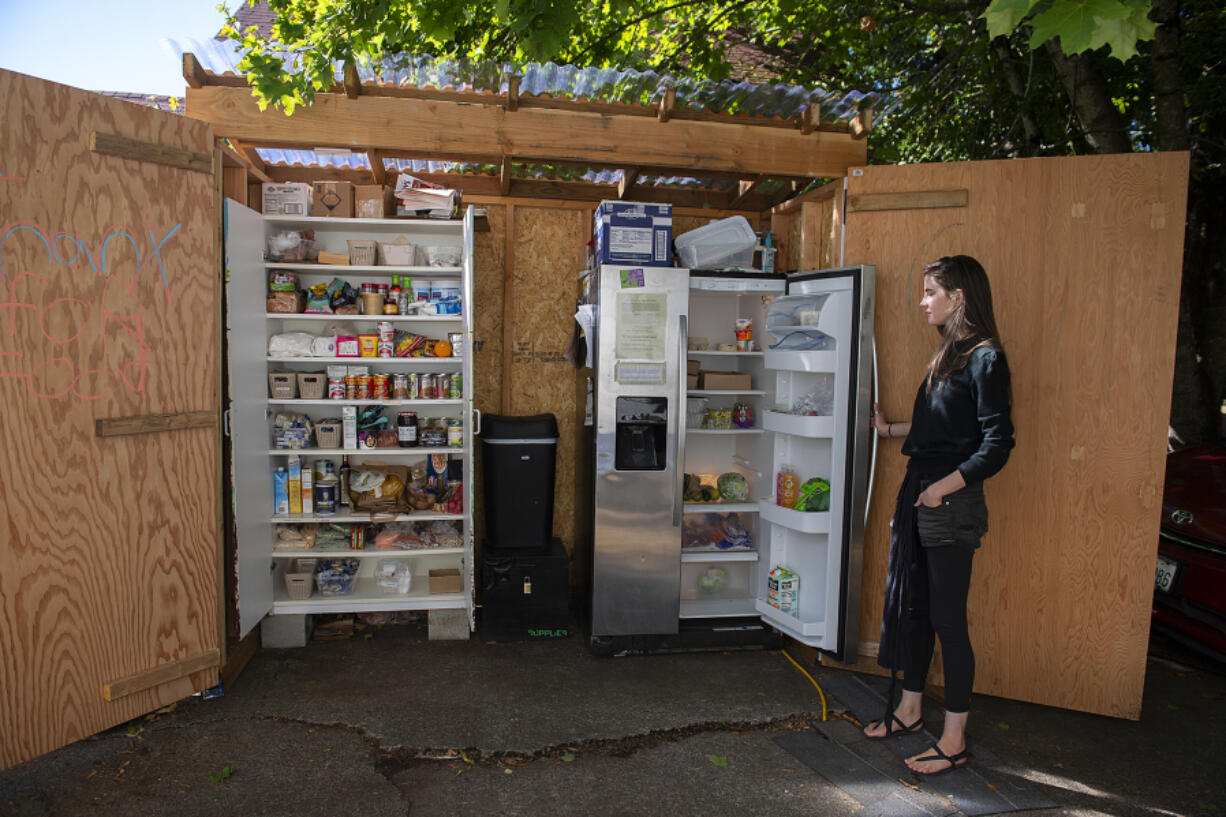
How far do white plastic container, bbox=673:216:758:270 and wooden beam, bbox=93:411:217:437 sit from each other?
2575mm

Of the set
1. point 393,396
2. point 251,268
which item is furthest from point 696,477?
point 251,268

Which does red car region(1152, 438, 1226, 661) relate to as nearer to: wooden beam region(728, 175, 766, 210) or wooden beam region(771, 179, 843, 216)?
wooden beam region(771, 179, 843, 216)

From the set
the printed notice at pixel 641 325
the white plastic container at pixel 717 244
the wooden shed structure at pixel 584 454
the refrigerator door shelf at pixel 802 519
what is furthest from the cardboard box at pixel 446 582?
the white plastic container at pixel 717 244

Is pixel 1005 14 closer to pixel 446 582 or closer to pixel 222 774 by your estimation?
pixel 222 774

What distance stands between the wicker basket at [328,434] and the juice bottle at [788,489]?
252 cm

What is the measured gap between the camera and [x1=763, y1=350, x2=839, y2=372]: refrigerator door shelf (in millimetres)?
3682

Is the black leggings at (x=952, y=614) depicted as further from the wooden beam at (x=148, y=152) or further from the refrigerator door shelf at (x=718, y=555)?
the wooden beam at (x=148, y=152)

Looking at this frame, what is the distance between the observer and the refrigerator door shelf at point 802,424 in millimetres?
3699

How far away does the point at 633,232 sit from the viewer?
12.7 feet

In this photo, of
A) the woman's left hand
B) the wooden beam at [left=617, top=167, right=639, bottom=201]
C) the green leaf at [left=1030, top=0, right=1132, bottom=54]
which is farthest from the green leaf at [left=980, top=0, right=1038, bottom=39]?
the wooden beam at [left=617, top=167, right=639, bottom=201]

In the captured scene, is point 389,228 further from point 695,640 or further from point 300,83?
point 695,640

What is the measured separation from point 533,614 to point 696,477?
128 cm

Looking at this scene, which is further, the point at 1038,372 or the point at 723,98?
the point at 723,98

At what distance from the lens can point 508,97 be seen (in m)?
3.76
